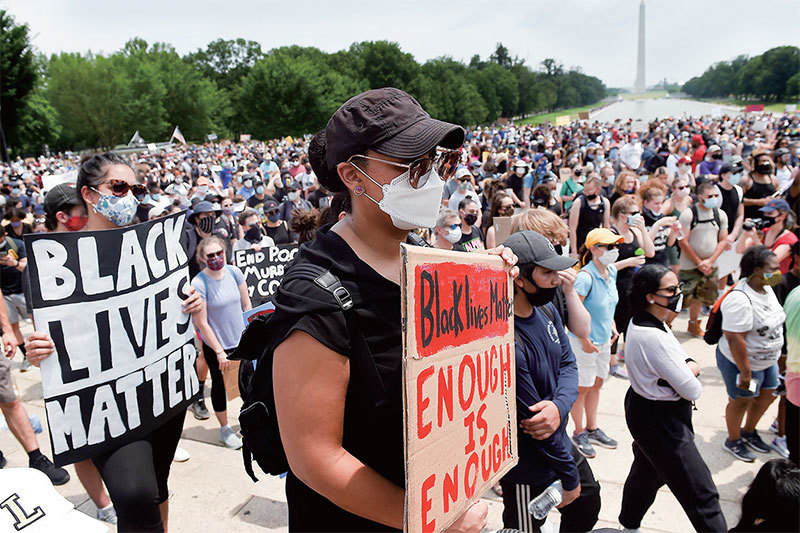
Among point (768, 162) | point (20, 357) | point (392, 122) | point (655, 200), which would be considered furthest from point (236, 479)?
point (768, 162)

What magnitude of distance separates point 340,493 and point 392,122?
0.92 m

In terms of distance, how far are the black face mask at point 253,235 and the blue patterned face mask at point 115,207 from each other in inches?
172

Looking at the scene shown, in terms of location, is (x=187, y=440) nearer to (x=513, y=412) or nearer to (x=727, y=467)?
(x=513, y=412)

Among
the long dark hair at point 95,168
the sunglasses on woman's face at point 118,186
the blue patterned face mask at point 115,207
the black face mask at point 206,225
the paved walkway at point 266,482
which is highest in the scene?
the long dark hair at point 95,168

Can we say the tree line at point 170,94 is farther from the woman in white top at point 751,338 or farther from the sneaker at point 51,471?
the woman in white top at point 751,338

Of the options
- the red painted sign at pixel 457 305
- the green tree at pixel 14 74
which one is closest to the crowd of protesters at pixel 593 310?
the red painted sign at pixel 457 305

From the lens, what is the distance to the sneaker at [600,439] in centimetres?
464

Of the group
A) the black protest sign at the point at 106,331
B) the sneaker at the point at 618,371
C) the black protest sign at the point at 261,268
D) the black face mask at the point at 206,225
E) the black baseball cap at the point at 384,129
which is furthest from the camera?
the black face mask at the point at 206,225

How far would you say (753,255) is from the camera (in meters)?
4.25

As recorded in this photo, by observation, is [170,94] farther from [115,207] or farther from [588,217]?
[115,207]

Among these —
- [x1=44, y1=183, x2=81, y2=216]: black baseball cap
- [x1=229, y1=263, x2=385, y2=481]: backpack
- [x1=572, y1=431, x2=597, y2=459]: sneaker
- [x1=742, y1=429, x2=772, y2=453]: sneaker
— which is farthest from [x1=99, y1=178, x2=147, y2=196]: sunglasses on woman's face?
[x1=742, y1=429, x2=772, y2=453]: sneaker

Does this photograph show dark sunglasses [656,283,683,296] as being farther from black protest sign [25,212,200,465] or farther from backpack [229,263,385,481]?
black protest sign [25,212,200,465]

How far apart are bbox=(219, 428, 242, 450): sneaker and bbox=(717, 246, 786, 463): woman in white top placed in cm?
416

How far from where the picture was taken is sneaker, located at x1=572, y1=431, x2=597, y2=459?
4.48 metres
